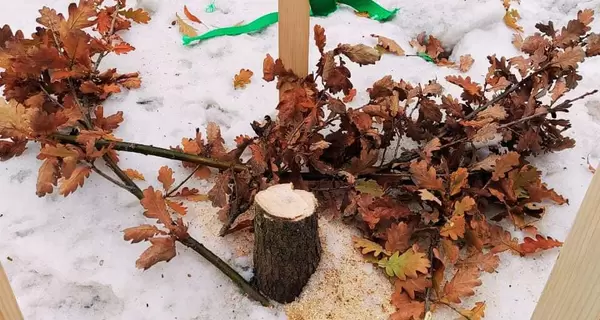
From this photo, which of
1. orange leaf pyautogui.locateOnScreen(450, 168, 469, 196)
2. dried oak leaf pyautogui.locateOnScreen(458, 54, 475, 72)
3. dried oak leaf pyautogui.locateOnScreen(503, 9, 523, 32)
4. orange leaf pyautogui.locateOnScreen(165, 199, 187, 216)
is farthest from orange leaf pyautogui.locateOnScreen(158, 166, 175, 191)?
dried oak leaf pyautogui.locateOnScreen(503, 9, 523, 32)

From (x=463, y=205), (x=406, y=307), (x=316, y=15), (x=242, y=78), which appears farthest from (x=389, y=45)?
(x=406, y=307)

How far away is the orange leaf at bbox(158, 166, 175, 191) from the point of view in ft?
5.50

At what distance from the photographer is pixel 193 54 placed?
229 centimetres

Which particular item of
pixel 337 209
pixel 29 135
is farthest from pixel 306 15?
pixel 29 135

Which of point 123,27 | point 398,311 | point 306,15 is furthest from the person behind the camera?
point 123,27

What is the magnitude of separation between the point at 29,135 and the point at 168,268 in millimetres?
526

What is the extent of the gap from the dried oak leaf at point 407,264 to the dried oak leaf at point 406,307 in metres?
0.05

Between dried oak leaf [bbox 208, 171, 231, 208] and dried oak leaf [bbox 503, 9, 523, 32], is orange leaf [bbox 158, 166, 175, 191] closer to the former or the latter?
dried oak leaf [bbox 208, 171, 231, 208]

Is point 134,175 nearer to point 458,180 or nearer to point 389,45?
point 458,180

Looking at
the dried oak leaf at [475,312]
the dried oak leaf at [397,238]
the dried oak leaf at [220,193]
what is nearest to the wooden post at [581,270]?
the dried oak leaf at [475,312]

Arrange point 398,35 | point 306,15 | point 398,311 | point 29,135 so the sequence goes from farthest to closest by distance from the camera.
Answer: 1. point 398,35
2. point 306,15
3. point 29,135
4. point 398,311

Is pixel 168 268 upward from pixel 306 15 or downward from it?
downward

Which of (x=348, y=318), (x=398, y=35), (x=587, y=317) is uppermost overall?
(x=587, y=317)

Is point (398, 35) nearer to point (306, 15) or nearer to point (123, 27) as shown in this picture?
point (306, 15)
